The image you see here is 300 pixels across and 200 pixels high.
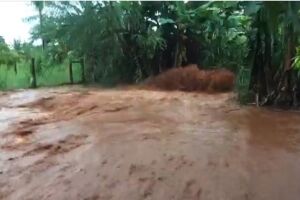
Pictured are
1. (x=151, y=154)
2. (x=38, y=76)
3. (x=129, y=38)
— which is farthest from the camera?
(x=38, y=76)

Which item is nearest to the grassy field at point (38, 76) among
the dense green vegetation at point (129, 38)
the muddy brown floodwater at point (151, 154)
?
the dense green vegetation at point (129, 38)

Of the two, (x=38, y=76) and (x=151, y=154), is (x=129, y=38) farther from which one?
(x=151, y=154)

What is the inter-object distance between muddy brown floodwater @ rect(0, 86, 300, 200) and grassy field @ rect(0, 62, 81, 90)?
4.90 m

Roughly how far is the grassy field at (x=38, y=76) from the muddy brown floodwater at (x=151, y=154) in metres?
4.90

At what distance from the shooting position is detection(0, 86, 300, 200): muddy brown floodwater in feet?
9.75

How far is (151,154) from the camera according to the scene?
3797mm

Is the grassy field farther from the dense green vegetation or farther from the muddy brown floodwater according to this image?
the muddy brown floodwater

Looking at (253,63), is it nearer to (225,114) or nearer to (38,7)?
(225,114)

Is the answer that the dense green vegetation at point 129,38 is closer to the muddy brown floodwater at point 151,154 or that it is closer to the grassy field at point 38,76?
the grassy field at point 38,76

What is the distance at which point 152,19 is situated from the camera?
11789mm

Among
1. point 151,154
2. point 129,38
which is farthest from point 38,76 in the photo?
point 151,154

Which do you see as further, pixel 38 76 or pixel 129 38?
pixel 38 76

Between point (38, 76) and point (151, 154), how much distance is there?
28.7ft

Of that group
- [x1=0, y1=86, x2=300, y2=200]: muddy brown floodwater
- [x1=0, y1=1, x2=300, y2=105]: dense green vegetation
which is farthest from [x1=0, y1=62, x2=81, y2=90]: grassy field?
[x1=0, y1=86, x2=300, y2=200]: muddy brown floodwater
